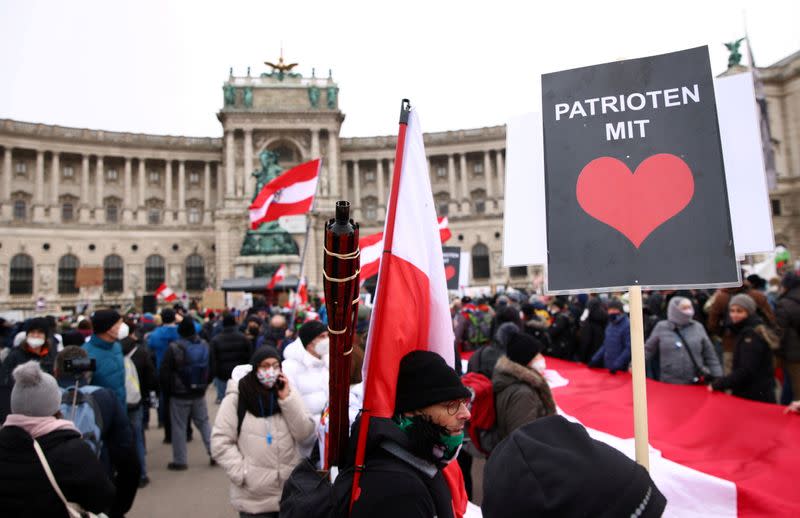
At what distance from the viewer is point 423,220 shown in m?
2.26

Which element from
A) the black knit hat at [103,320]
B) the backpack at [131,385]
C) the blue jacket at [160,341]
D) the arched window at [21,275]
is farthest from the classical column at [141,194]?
the black knit hat at [103,320]

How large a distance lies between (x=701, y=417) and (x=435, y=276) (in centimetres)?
310

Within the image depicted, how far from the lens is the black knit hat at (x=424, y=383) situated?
1.94 m

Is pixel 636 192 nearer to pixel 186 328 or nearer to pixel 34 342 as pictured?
pixel 34 342

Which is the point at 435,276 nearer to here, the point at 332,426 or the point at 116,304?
the point at 332,426

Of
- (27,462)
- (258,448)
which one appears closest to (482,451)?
(258,448)

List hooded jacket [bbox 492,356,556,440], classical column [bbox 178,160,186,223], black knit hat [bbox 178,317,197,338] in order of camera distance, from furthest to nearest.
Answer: classical column [bbox 178,160,186,223]
black knit hat [bbox 178,317,197,338]
hooded jacket [bbox 492,356,556,440]

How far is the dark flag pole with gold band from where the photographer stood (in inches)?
65.2

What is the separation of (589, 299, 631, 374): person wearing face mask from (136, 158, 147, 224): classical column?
44.9 meters

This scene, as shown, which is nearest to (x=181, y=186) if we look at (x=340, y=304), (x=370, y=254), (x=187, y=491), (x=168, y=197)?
(x=168, y=197)

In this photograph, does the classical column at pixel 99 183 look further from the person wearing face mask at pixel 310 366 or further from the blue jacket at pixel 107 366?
the person wearing face mask at pixel 310 366

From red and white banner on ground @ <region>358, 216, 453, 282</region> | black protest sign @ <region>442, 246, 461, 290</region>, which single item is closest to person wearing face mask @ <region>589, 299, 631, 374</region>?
red and white banner on ground @ <region>358, 216, 453, 282</region>

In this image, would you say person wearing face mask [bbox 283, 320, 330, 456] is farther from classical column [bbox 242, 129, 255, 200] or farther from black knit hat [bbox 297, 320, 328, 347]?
classical column [bbox 242, 129, 255, 200]

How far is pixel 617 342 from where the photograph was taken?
6.20 m
